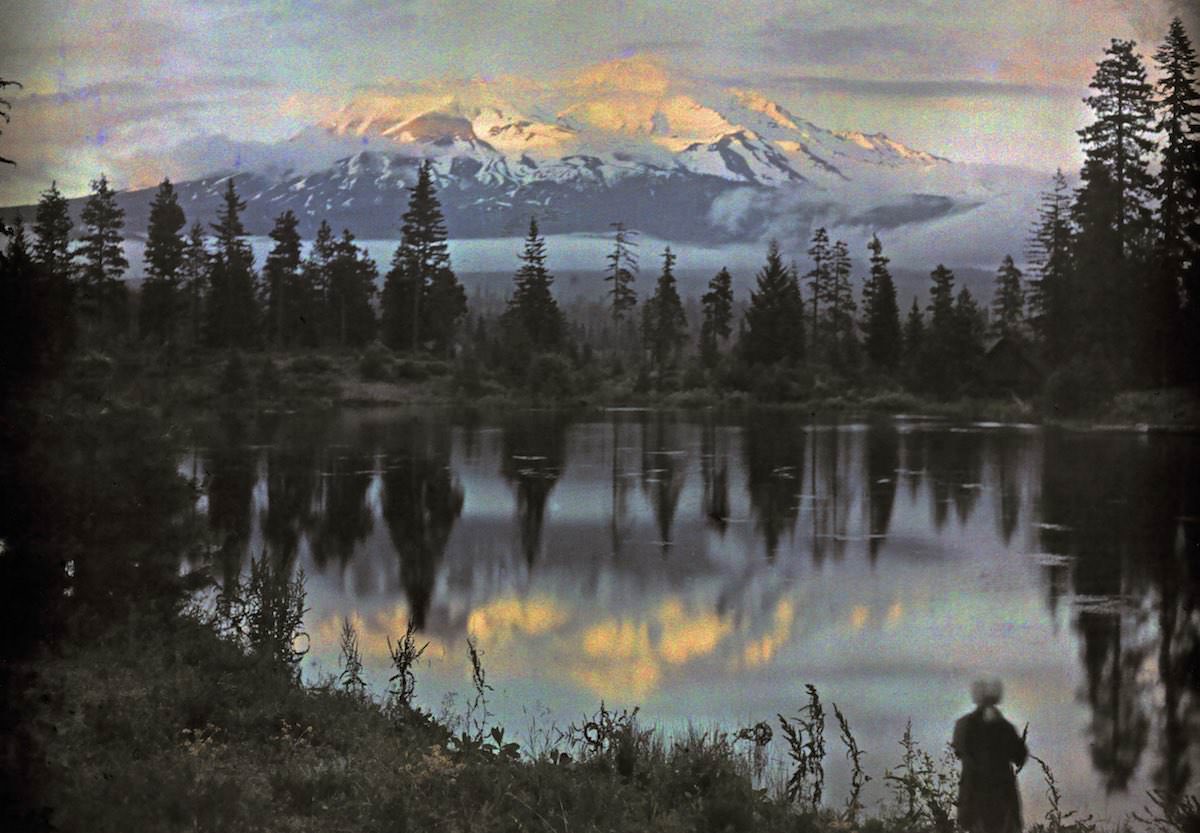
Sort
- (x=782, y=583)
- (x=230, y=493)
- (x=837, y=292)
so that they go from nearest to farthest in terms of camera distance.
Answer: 1. (x=782, y=583)
2. (x=230, y=493)
3. (x=837, y=292)

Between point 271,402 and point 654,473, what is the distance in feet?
130

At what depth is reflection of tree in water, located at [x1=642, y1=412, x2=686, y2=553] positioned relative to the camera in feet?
80.4

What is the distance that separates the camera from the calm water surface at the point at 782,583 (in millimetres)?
11055

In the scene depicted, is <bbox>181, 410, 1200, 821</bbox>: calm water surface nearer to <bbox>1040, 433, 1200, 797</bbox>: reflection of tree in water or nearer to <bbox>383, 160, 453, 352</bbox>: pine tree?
<bbox>1040, 433, 1200, 797</bbox>: reflection of tree in water

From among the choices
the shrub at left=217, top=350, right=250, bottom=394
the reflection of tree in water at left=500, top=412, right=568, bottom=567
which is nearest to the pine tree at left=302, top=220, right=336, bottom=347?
the shrub at left=217, top=350, right=250, bottom=394

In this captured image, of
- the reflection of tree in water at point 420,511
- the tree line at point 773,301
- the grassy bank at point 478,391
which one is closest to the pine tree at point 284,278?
the tree line at point 773,301

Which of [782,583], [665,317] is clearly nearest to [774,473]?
[782,583]

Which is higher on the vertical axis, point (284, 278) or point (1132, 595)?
point (284, 278)

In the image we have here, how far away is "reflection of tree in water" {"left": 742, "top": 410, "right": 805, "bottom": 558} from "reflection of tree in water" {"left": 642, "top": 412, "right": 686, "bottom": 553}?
6.40 ft

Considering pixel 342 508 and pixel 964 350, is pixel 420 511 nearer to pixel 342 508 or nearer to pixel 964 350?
pixel 342 508

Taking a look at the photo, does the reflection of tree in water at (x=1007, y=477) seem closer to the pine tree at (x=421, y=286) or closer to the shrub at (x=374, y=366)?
the shrub at (x=374, y=366)

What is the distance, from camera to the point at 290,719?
8336 mm

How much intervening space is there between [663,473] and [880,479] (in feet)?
Answer: 20.7

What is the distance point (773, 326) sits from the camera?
3339 inches
